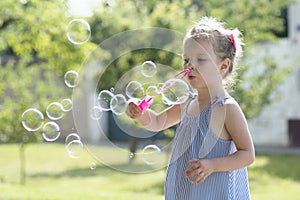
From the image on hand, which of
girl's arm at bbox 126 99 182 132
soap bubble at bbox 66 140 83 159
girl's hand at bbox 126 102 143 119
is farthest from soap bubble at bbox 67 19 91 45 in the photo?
girl's hand at bbox 126 102 143 119

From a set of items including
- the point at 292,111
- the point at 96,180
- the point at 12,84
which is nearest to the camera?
the point at 12,84

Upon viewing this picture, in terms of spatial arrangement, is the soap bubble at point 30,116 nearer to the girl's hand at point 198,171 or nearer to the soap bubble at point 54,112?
the soap bubble at point 54,112

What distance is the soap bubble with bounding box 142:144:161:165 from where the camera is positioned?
3.32 meters

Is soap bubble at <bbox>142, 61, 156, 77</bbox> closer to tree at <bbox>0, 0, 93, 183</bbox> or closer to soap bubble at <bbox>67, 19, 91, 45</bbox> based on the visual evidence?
soap bubble at <bbox>67, 19, 91, 45</bbox>

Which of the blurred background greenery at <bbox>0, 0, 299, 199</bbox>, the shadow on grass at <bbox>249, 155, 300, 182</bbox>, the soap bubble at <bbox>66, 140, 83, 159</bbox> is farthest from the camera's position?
the shadow on grass at <bbox>249, 155, 300, 182</bbox>

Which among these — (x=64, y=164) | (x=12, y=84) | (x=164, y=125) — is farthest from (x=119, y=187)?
(x=164, y=125)

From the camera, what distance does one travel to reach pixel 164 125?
292cm

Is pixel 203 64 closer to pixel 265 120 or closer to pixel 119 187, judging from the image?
pixel 119 187

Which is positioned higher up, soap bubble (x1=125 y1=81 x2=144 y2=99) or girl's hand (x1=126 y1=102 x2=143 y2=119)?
soap bubble (x1=125 y1=81 x2=144 y2=99)

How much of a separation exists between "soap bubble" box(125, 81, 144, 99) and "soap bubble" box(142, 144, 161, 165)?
277mm

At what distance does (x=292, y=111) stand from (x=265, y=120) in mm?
→ 684

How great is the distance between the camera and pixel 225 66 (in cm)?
269

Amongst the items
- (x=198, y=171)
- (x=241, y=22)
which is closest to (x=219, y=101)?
(x=198, y=171)

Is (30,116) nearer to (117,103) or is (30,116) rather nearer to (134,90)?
(117,103)
